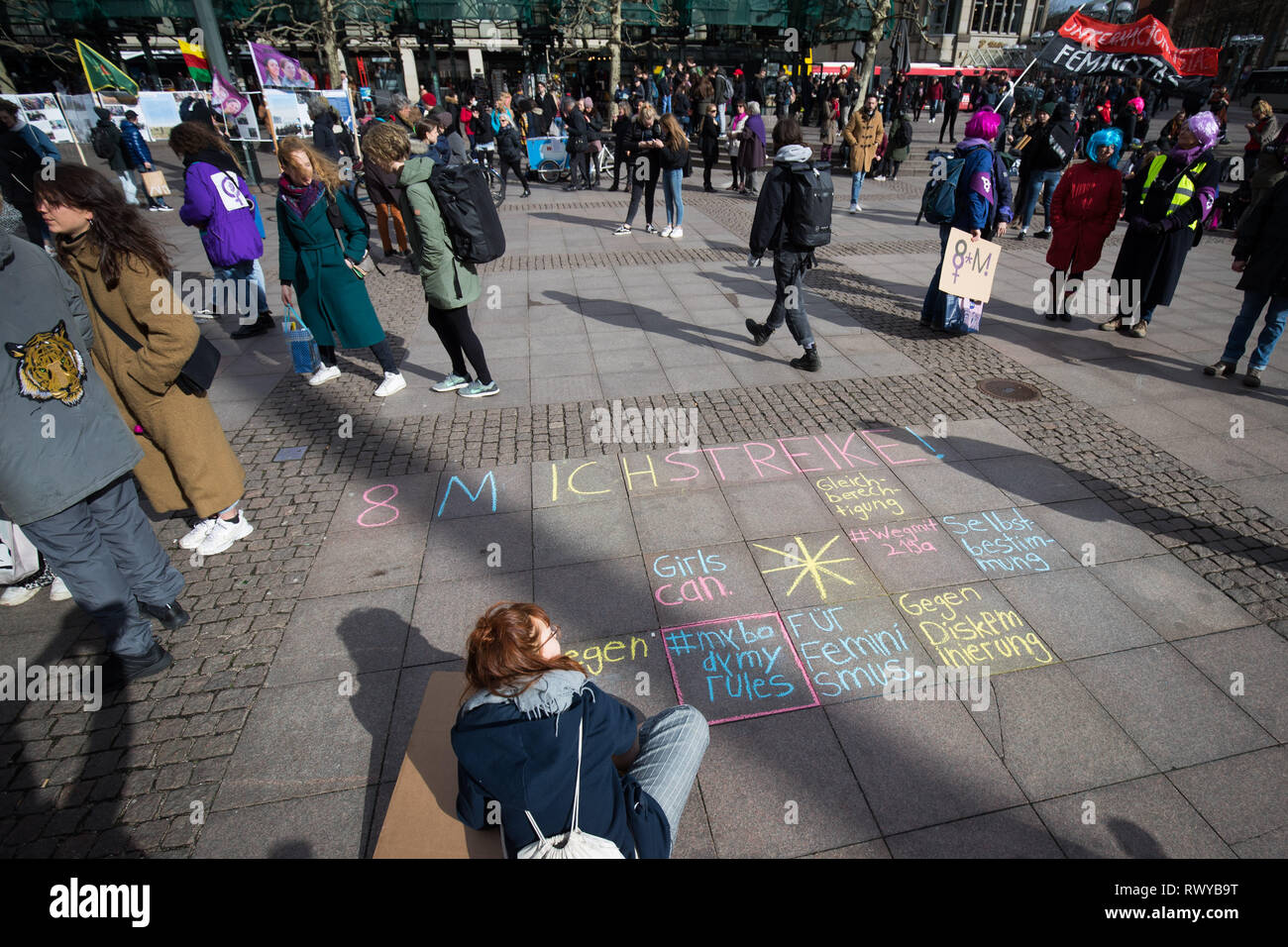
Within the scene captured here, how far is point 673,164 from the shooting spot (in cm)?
1019

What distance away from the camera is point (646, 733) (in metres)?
2.53

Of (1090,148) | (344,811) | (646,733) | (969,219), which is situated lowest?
(344,811)

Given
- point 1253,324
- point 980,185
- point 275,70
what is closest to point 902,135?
point 980,185

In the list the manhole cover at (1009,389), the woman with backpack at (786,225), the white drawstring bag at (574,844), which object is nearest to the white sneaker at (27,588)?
the white drawstring bag at (574,844)

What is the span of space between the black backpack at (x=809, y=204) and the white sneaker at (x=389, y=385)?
3.75m

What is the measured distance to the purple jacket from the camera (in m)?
5.99

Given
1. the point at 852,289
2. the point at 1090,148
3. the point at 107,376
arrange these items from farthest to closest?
1. the point at 852,289
2. the point at 1090,148
3. the point at 107,376

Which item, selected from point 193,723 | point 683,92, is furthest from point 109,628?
point 683,92

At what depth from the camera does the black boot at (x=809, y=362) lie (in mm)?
6195

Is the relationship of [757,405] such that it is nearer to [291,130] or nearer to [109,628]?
[109,628]

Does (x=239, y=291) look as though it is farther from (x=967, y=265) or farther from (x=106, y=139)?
(x=106, y=139)

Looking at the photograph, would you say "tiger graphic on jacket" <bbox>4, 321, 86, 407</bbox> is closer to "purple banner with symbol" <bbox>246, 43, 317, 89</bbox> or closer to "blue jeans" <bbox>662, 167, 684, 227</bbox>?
"blue jeans" <bbox>662, 167, 684, 227</bbox>

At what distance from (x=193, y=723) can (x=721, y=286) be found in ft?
24.4

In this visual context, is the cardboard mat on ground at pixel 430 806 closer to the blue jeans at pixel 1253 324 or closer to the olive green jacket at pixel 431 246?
the olive green jacket at pixel 431 246
